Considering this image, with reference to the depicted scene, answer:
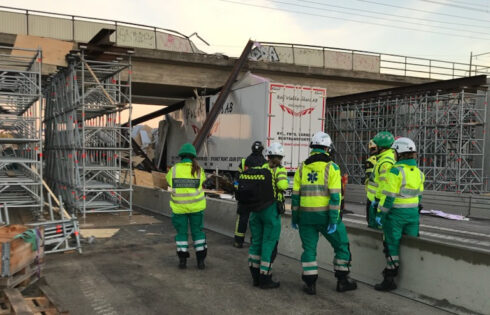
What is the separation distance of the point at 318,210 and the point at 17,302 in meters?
3.46

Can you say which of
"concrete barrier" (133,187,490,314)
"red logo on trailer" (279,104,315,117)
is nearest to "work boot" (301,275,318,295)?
"concrete barrier" (133,187,490,314)

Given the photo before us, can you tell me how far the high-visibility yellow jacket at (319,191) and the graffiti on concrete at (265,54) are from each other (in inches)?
785

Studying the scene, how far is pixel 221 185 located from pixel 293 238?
882 centimetres

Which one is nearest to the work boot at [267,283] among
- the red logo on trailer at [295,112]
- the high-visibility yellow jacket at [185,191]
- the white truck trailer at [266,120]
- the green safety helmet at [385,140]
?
the high-visibility yellow jacket at [185,191]

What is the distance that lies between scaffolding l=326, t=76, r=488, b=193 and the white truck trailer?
7110mm

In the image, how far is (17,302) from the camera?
156 inches

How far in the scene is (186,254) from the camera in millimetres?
6578

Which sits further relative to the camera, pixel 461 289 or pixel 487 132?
pixel 487 132

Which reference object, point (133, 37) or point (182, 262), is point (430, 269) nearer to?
point (182, 262)

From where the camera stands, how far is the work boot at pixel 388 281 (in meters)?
5.44

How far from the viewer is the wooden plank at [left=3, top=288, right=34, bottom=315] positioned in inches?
148

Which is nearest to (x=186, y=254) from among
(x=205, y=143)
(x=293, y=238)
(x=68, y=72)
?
(x=293, y=238)

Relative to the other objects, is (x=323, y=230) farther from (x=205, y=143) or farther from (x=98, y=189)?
(x=205, y=143)

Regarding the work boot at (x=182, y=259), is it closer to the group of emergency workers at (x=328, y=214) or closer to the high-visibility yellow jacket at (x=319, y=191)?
the group of emergency workers at (x=328, y=214)
